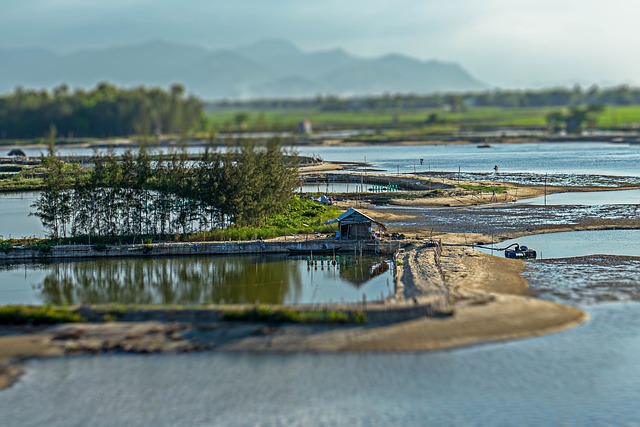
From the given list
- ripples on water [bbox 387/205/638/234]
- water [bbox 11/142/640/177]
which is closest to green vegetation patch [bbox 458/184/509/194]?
ripples on water [bbox 387/205/638/234]

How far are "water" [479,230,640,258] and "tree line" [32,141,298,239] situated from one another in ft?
44.1

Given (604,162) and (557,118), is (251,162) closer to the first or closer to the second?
(604,162)

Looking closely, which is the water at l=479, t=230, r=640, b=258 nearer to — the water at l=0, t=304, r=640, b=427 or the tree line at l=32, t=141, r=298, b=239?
the tree line at l=32, t=141, r=298, b=239

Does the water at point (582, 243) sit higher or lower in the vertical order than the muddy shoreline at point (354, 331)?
lower

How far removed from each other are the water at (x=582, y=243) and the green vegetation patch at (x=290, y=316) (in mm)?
15574

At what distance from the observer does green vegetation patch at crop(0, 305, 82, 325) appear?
1187 inches

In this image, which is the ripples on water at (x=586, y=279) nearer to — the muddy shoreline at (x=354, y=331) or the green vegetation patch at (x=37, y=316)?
the muddy shoreline at (x=354, y=331)

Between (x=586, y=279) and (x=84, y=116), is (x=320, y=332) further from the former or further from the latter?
(x=84, y=116)

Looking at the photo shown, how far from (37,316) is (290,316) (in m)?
8.75

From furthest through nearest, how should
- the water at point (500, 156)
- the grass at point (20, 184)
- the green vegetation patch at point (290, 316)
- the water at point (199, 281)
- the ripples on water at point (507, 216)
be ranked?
1. the water at point (500, 156)
2. the grass at point (20, 184)
3. the ripples on water at point (507, 216)
4. the water at point (199, 281)
5. the green vegetation patch at point (290, 316)

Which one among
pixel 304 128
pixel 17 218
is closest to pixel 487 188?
pixel 17 218

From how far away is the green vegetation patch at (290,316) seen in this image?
96.5ft

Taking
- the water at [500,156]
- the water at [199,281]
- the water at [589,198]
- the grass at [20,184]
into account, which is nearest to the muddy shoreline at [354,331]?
the water at [199,281]

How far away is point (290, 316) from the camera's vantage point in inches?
1163
